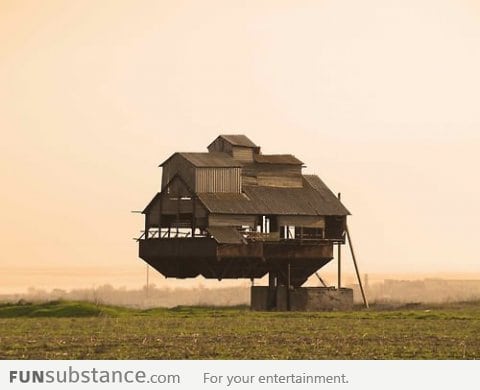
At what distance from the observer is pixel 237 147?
63406 mm

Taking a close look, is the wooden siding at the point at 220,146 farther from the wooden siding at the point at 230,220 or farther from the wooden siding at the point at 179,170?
the wooden siding at the point at 230,220

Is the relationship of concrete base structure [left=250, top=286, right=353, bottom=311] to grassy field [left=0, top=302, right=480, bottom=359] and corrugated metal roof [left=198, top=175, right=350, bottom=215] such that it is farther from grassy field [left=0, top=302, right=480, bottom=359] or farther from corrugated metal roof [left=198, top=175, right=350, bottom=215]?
grassy field [left=0, top=302, right=480, bottom=359]

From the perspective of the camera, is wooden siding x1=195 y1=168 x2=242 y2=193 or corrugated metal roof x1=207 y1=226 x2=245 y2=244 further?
wooden siding x1=195 y1=168 x2=242 y2=193

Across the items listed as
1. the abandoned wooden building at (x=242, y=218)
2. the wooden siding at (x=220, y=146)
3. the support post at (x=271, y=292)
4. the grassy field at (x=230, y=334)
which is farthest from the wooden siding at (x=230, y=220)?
the grassy field at (x=230, y=334)

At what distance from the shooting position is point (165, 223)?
6353 cm

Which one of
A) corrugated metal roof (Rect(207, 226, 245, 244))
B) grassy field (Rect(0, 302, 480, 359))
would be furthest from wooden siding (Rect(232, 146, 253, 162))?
grassy field (Rect(0, 302, 480, 359))

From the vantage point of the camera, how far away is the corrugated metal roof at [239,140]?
2499 inches

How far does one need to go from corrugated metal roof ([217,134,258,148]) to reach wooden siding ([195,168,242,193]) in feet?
6.96

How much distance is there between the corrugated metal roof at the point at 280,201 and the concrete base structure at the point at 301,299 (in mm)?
3826

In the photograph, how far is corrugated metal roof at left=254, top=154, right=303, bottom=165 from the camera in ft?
208

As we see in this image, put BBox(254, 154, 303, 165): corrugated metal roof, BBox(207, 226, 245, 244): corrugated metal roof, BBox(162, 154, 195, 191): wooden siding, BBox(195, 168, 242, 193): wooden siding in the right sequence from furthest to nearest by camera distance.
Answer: BBox(254, 154, 303, 165): corrugated metal roof → BBox(162, 154, 195, 191): wooden siding → BBox(195, 168, 242, 193): wooden siding → BBox(207, 226, 245, 244): corrugated metal roof
